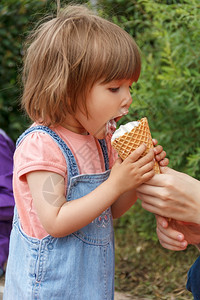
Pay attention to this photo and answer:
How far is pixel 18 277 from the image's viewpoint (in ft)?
5.76

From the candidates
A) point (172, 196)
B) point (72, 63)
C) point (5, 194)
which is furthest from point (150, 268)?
point (72, 63)

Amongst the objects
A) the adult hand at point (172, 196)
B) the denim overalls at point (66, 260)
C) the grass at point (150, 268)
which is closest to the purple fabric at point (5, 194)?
the grass at point (150, 268)

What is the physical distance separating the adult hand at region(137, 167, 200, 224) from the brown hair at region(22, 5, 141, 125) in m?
0.39

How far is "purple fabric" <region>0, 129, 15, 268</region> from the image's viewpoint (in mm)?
2774

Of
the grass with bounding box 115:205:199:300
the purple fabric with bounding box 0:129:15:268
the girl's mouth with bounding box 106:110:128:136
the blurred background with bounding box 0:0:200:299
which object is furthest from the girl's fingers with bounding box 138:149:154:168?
the grass with bounding box 115:205:199:300

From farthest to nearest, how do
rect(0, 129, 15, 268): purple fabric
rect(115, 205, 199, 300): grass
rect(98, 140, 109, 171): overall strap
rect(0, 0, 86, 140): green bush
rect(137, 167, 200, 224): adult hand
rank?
rect(0, 0, 86, 140): green bush → rect(115, 205, 199, 300): grass → rect(0, 129, 15, 268): purple fabric → rect(98, 140, 109, 171): overall strap → rect(137, 167, 200, 224): adult hand

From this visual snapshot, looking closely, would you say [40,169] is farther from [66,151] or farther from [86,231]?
[86,231]

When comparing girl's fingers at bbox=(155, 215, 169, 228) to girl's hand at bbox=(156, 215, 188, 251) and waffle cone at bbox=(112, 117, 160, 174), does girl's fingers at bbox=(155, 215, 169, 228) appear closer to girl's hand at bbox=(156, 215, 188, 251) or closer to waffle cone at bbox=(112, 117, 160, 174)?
girl's hand at bbox=(156, 215, 188, 251)

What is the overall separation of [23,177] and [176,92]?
1.55 metres

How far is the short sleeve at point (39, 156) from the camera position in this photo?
159cm

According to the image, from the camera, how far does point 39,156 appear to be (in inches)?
63.1

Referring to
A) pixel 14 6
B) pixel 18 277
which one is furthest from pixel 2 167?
pixel 14 6

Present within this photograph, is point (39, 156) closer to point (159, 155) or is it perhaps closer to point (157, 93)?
point (159, 155)

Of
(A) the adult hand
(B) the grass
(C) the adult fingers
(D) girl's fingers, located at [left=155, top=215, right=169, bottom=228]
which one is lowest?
(B) the grass
